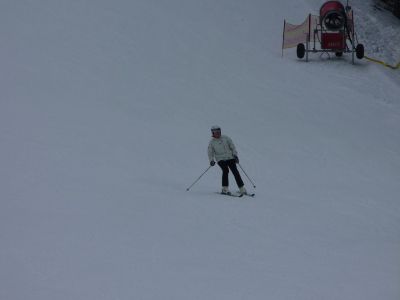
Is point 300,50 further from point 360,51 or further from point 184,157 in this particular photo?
point 184,157

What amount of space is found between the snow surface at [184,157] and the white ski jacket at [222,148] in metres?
0.71

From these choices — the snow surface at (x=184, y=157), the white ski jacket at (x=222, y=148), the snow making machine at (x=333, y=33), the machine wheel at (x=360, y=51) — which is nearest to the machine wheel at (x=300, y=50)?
the snow making machine at (x=333, y=33)

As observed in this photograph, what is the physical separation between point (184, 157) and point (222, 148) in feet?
8.35

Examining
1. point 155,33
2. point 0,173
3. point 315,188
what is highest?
point 155,33

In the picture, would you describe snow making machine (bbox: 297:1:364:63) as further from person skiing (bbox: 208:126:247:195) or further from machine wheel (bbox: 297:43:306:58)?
person skiing (bbox: 208:126:247:195)

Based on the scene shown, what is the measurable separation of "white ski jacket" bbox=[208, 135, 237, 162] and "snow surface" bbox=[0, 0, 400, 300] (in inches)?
28.0

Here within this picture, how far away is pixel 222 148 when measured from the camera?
11.1 meters

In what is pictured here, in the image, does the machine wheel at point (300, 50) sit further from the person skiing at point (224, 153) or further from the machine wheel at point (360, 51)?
the person skiing at point (224, 153)

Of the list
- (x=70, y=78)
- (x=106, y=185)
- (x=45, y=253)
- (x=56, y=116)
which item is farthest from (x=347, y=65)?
(x=45, y=253)

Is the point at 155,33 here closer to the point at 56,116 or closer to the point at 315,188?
the point at 56,116

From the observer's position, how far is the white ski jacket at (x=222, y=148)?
11133 mm

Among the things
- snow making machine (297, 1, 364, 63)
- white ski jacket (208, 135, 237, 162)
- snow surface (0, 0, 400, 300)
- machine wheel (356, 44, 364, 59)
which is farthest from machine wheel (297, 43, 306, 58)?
white ski jacket (208, 135, 237, 162)

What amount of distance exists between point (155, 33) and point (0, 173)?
499 inches

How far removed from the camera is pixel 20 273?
20.1 ft
